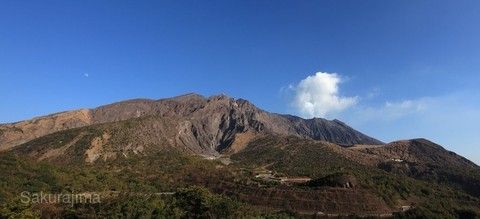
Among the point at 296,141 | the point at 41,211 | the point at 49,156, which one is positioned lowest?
the point at 41,211

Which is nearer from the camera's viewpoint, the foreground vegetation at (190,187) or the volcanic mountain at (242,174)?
the foreground vegetation at (190,187)

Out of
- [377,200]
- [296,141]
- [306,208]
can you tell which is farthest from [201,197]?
[296,141]

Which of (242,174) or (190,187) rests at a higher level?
(242,174)

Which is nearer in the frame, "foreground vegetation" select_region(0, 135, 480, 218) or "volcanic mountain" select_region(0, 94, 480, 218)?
"foreground vegetation" select_region(0, 135, 480, 218)


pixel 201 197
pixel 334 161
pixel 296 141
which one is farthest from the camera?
pixel 296 141

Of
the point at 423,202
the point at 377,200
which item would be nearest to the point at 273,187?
the point at 377,200

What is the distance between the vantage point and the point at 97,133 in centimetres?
15900

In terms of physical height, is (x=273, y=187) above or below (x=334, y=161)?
below

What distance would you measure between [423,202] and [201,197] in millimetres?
60191

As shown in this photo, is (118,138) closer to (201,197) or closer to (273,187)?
(273,187)

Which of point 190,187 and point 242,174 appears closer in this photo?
point 190,187

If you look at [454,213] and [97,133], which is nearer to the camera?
[454,213]

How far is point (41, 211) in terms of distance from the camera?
62625 mm

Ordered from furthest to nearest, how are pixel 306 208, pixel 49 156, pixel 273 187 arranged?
pixel 49 156, pixel 273 187, pixel 306 208
